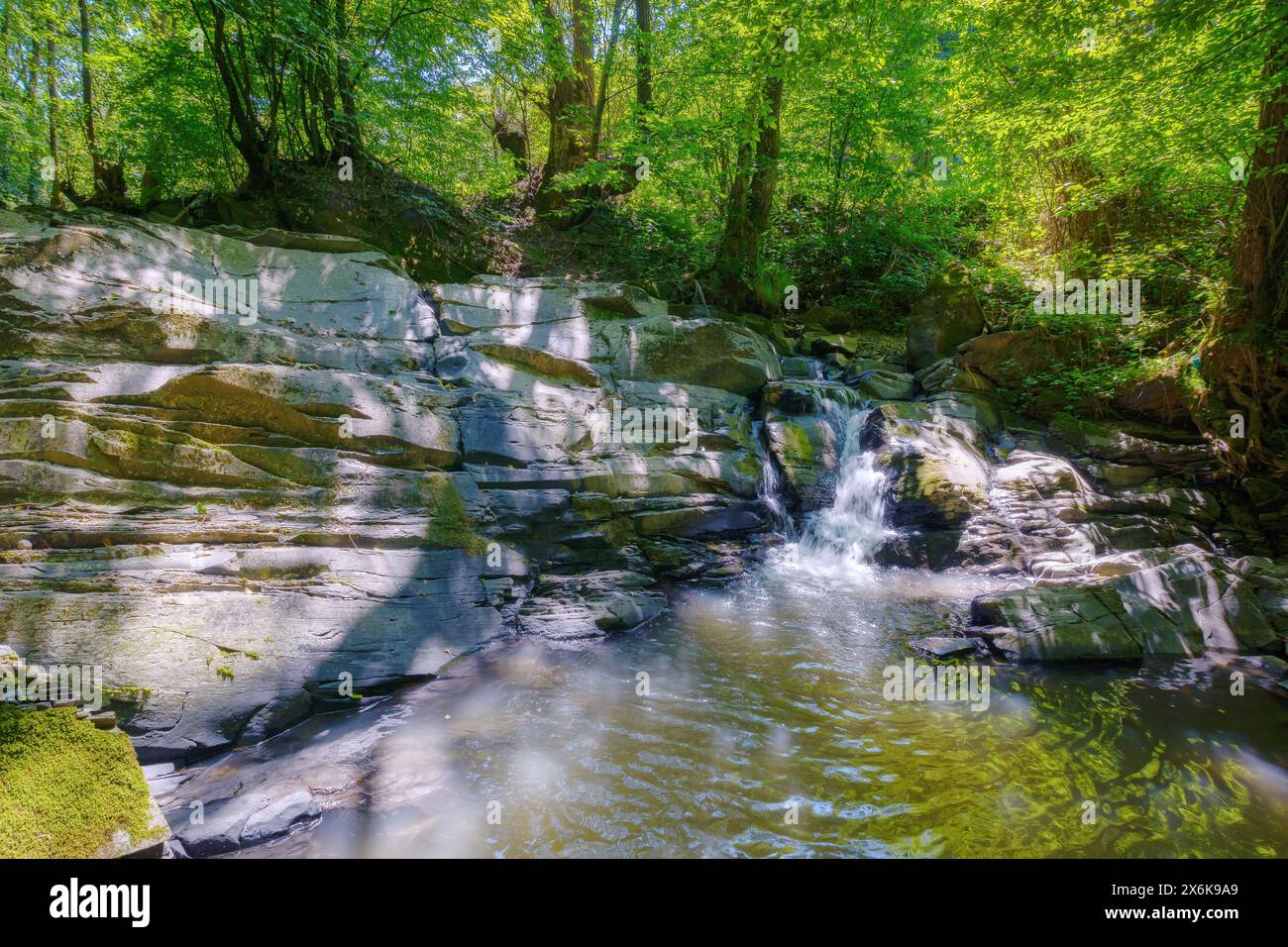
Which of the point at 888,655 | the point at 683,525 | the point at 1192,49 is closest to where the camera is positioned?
the point at 888,655

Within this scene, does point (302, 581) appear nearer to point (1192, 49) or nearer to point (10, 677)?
point (10, 677)

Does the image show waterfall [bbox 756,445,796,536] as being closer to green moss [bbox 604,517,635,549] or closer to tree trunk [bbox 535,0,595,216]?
green moss [bbox 604,517,635,549]

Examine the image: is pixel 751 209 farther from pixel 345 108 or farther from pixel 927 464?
pixel 345 108

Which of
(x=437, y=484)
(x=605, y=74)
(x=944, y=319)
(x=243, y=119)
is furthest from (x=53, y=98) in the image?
(x=944, y=319)

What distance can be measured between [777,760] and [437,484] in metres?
4.71

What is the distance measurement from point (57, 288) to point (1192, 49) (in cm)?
1399

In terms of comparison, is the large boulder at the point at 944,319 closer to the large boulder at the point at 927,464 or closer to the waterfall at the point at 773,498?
the large boulder at the point at 927,464

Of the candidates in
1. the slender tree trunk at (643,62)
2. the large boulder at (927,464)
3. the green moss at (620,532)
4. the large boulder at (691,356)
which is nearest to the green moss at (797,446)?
the large boulder at (927,464)

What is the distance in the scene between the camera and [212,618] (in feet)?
15.8

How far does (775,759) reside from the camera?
13.8 ft

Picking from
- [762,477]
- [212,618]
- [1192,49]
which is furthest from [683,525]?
[1192,49]

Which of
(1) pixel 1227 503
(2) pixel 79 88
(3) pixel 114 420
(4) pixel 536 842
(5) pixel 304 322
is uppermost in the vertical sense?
(2) pixel 79 88

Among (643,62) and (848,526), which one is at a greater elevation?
(643,62)

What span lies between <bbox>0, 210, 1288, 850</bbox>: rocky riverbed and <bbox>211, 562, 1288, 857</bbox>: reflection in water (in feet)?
1.64
